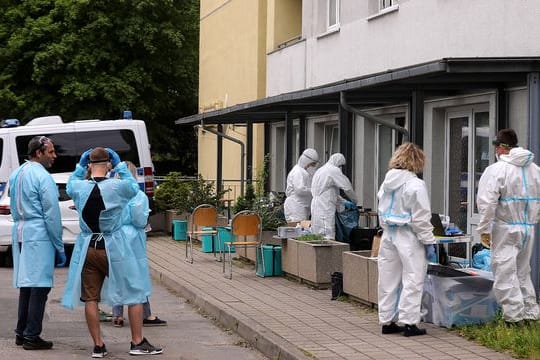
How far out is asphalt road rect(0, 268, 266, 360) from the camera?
9.38 meters

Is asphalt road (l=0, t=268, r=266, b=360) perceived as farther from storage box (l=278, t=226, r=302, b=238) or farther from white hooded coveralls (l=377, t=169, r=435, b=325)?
storage box (l=278, t=226, r=302, b=238)

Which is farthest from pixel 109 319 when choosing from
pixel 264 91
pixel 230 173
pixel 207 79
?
pixel 207 79

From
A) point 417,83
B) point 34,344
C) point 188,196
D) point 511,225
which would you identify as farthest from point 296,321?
point 188,196

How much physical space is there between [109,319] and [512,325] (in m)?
4.32

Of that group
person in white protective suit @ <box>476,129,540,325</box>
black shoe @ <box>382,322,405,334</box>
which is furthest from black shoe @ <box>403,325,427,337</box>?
person in white protective suit @ <box>476,129,540,325</box>

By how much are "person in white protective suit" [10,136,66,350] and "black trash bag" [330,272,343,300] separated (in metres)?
3.63

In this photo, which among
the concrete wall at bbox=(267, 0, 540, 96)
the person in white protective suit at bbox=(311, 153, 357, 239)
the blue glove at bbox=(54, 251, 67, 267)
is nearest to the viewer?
the blue glove at bbox=(54, 251, 67, 267)

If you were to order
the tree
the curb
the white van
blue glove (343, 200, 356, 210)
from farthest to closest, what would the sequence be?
the tree < the white van < blue glove (343, 200, 356, 210) < the curb

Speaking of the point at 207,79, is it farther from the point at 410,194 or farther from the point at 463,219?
the point at 410,194

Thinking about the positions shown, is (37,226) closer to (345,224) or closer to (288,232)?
(288,232)

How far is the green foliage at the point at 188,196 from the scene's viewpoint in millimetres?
20969

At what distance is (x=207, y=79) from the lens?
3111 cm

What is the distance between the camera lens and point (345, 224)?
15.3 metres

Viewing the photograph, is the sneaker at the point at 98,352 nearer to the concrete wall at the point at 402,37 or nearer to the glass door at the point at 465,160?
the concrete wall at the point at 402,37
